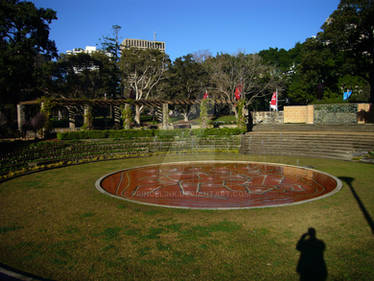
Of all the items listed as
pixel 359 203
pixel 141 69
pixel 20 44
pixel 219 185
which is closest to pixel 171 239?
pixel 219 185

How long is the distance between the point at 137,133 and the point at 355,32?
24.4 meters

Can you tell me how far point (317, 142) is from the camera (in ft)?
70.5

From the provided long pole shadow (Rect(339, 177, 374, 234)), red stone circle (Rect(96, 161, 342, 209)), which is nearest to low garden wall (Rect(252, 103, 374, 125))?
red stone circle (Rect(96, 161, 342, 209))

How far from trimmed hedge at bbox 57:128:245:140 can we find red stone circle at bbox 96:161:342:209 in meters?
8.06

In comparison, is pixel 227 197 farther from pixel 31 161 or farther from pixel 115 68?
pixel 115 68

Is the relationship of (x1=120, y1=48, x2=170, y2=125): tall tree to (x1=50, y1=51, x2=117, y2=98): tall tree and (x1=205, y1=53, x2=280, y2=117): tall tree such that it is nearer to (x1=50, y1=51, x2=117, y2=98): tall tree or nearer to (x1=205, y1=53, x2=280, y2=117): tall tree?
(x1=50, y1=51, x2=117, y2=98): tall tree

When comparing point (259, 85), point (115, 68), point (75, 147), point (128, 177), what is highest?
point (115, 68)

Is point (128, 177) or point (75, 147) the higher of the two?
point (75, 147)

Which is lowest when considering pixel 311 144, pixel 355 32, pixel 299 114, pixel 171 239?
pixel 171 239

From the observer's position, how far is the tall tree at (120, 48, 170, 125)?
46562 millimetres

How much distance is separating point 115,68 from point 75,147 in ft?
113

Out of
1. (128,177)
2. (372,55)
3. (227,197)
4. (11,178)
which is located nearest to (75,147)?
(11,178)

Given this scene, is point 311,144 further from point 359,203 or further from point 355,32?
point 355,32

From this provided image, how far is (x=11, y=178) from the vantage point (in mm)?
14062
